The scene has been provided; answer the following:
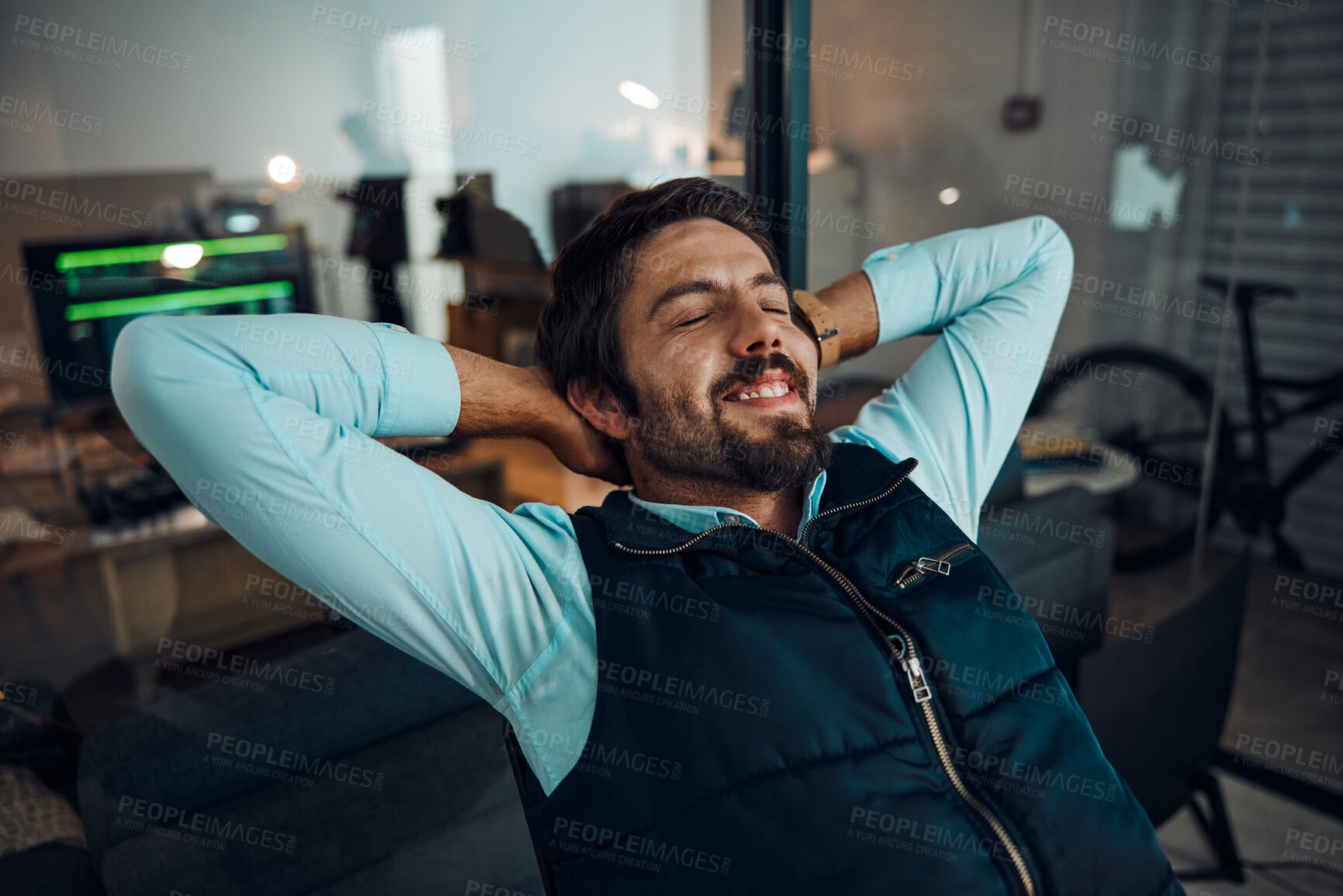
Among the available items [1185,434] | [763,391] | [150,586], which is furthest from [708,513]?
[1185,434]

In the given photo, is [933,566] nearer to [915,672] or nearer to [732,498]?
[915,672]

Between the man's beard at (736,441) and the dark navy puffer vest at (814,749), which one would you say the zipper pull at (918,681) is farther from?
the man's beard at (736,441)

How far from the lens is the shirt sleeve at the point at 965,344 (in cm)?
133

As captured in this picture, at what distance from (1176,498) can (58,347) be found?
3.92 m

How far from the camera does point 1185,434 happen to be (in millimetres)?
3408

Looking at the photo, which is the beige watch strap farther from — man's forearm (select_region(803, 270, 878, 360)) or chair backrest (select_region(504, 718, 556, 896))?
chair backrest (select_region(504, 718, 556, 896))

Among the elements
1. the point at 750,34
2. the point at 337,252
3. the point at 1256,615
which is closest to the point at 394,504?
the point at 337,252

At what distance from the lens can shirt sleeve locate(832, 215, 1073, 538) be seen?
4.38ft

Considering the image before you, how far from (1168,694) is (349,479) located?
5.17 ft

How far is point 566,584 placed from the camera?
40.4 inches

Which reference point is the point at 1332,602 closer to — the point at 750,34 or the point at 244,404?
the point at 750,34

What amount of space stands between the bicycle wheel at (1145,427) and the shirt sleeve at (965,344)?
7.72ft

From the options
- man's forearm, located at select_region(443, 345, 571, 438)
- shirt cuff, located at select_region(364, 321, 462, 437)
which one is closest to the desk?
man's forearm, located at select_region(443, 345, 571, 438)

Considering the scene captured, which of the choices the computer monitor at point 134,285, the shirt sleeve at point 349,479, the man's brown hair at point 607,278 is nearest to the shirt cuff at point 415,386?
the shirt sleeve at point 349,479
